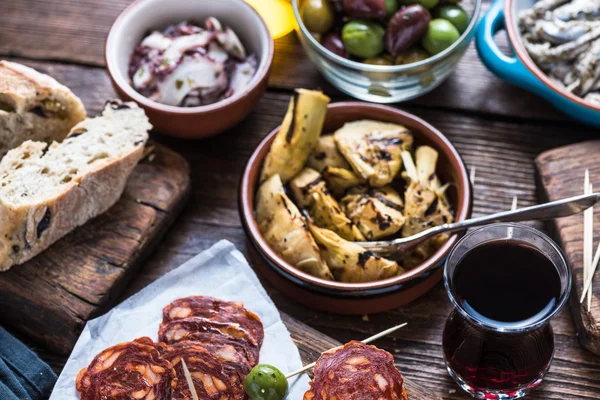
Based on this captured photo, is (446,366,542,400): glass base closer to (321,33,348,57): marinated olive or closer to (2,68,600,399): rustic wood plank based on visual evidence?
(2,68,600,399): rustic wood plank

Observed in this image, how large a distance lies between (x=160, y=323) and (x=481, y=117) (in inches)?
43.0

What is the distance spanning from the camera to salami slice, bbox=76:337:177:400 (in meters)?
1.70

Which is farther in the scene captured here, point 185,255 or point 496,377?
point 185,255

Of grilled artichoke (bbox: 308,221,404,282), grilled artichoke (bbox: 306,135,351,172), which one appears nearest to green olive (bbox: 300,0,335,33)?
grilled artichoke (bbox: 306,135,351,172)

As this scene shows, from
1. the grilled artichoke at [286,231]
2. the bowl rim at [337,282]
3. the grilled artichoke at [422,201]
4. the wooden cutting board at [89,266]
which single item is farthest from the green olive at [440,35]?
the wooden cutting board at [89,266]

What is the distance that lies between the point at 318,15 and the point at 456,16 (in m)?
0.37

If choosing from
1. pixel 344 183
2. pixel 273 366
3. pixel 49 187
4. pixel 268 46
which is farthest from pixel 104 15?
pixel 273 366

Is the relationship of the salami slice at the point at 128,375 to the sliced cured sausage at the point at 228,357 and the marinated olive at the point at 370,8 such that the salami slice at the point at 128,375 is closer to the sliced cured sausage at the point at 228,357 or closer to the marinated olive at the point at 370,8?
the sliced cured sausage at the point at 228,357

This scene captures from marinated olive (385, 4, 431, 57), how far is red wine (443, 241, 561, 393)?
2.14 feet

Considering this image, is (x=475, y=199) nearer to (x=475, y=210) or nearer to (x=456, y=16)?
(x=475, y=210)

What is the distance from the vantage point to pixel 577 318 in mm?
1880

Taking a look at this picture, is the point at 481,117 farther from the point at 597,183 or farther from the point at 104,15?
the point at 104,15

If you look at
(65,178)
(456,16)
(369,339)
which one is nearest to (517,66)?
(456,16)

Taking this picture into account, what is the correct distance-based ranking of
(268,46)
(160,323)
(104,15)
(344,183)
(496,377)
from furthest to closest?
(104,15) → (268,46) → (344,183) → (160,323) → (496,377)
